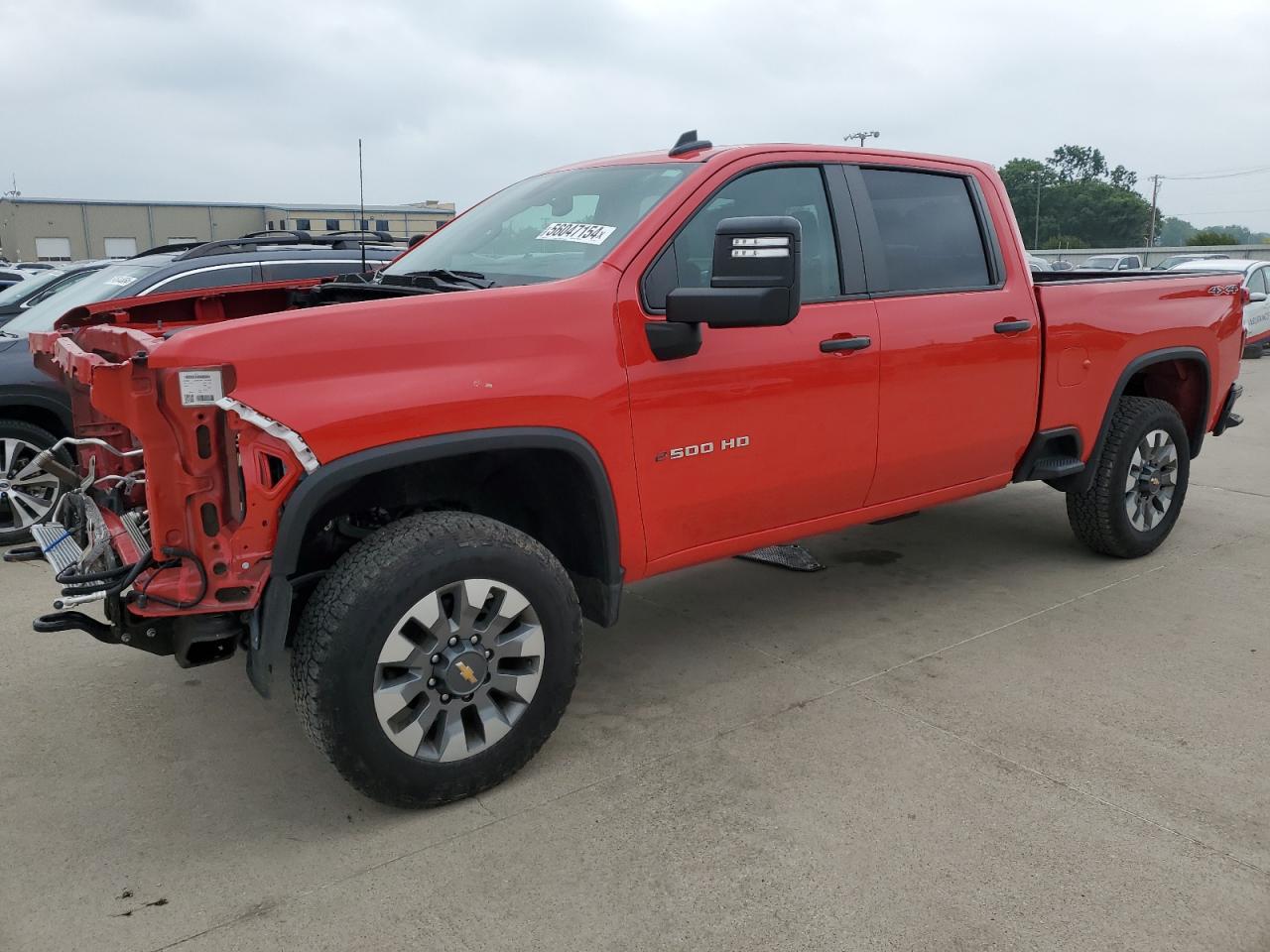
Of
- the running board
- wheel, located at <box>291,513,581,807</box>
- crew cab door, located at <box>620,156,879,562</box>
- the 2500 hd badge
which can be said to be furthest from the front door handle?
the running board

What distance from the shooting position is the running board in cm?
533

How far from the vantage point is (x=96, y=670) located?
4.16 metres

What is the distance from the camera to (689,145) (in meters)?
3.85

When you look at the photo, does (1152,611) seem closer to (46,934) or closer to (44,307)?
(46,934)

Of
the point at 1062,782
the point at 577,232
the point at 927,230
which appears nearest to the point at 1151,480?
the point at 927,230

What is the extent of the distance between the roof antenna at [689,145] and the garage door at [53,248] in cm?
6103

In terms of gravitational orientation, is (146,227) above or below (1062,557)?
above

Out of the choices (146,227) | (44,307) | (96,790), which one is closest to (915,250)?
(96,790)

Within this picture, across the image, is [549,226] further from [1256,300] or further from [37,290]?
[1256,300]

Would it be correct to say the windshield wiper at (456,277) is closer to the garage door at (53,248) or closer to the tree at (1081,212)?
the garage door at (53,248)

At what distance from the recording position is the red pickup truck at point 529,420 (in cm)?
268

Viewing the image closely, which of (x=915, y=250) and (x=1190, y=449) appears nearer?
(x=915, y=250)

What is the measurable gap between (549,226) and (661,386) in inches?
32.6

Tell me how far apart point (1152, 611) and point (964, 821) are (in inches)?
85.8
